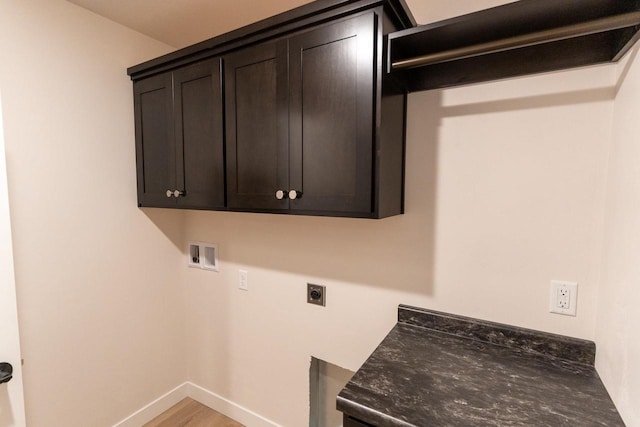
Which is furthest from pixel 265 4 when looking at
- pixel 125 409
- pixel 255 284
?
pixel 125 409

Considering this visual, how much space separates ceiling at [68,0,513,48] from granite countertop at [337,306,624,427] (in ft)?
4.47

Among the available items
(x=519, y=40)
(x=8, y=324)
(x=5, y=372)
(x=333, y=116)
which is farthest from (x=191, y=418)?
(x=519, y=40)

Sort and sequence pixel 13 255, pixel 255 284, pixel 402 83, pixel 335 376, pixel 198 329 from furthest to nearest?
pixel 198 329 → pixel 255 284 → pixel 335 376 → pixel 13 255 → pixel 402 83

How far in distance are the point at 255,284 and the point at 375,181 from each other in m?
1.14

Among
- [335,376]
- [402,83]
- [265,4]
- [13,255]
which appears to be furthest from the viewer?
[335,376]

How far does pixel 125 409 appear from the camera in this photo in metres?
1.95

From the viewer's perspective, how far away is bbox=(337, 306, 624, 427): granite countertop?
858 millimetres

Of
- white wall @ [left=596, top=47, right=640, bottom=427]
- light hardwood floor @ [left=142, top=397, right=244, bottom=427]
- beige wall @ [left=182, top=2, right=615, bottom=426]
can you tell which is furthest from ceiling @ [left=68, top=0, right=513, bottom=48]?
light hardwood floor @ [left=142, top=397, right=244, bottom=427]

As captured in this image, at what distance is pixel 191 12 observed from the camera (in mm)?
1650

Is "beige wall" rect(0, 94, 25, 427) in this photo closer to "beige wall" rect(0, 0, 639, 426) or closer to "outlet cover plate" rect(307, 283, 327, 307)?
"beige wall" rect(0, 0, 639, 426)

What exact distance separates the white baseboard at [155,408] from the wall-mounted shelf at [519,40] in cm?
248

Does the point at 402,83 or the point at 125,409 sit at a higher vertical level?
the point at 402,83

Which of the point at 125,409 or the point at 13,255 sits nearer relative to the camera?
the point at 13,255

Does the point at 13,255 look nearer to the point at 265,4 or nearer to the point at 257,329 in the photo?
the point at 257,329
